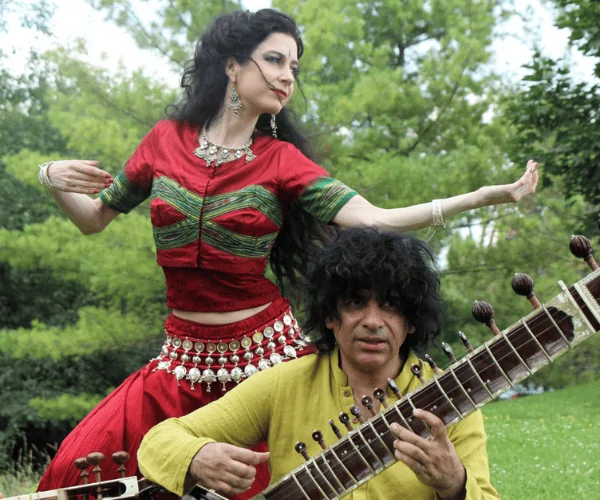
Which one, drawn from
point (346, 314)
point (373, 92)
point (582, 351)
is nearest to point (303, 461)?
point (346, 314)

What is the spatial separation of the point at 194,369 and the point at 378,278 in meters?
1.00

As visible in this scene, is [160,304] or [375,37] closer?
[160,304]

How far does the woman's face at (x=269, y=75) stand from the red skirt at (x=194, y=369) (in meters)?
0.71

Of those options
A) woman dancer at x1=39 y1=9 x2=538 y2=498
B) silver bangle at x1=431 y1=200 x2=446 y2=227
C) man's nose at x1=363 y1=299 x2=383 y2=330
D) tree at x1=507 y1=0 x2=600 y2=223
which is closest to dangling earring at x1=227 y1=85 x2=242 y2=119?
woman dancer at x1=39 y1=9 x2=538 y2=498

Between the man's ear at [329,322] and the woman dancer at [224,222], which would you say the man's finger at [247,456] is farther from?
the woman dancer at [224,222]

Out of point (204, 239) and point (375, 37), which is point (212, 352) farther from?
point (375, 37)

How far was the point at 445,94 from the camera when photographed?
1242cm

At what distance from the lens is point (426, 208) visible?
2.94 meters

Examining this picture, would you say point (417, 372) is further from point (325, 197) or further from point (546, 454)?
point (546, 454)

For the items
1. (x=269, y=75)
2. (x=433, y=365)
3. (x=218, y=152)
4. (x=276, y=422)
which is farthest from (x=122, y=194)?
(x=433, y=365)

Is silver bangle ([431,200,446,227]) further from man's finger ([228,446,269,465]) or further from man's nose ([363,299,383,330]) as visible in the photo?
man's finger ([228,446,269,465])

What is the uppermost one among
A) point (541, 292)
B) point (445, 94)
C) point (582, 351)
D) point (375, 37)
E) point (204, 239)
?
point (375, 37)

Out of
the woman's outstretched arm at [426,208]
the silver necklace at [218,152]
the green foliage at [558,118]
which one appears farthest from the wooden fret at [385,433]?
the green foliage at [558,118]

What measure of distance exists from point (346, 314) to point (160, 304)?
10871 mm
